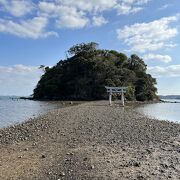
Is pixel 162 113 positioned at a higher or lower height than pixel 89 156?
higher

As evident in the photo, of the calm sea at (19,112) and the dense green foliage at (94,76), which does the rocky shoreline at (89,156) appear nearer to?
the calm sea at (19,112)

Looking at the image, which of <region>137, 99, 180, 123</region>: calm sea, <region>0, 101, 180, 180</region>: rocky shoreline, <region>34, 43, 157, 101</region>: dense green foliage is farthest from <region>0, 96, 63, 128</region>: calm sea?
<region>34, 43, 157, 101</region>: dense green foliage

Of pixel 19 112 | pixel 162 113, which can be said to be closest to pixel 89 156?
pixel 19 112

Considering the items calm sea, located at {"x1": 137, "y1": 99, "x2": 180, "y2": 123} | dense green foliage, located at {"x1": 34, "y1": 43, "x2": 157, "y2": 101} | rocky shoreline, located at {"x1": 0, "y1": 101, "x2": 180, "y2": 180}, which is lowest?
rocky shoreline, located at {"x1": 0, "y1": 101, "x2": 180, "y2": 180}

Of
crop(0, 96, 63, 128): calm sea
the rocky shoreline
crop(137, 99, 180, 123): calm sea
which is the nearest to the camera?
the rocky shoreline

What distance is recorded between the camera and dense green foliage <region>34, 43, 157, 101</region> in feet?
333

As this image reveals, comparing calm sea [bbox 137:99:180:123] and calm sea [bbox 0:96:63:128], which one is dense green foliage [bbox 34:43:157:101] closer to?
calm sea [bbox 137:99:180:123]

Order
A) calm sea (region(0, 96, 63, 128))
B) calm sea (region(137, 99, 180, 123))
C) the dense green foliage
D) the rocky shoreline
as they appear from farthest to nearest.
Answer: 1. the dense green foliage
2. calm sea (region(137, 99, 180, 123))
3. calm sea (region(0, 96, 63, 128))
4. the rocky shoreline

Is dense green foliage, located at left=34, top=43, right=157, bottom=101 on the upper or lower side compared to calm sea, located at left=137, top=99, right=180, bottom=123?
upper

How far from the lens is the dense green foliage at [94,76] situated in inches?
3996

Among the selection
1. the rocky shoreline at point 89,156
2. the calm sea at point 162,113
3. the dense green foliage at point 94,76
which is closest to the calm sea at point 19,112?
the rocky shoreline at point 89,156

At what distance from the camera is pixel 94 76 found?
102750 mm

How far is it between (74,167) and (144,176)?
2.38 metres

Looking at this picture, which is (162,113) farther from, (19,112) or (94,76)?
(94,76)
